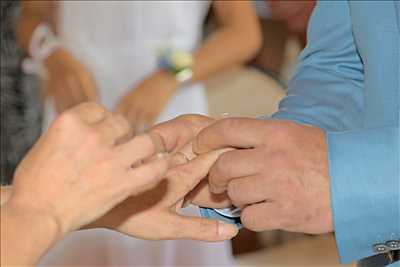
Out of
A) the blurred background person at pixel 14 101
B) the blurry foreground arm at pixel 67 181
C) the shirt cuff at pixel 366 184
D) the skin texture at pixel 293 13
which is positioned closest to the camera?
the blurry foreground arm at pixel 67 181

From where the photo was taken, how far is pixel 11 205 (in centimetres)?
49

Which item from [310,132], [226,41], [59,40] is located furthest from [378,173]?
[59,40]

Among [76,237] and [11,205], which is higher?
[11,205]

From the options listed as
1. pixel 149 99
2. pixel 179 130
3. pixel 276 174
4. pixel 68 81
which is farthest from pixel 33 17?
pixel 276 174

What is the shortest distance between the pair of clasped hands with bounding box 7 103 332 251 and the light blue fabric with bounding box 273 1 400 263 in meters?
0.02

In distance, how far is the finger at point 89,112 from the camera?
50 centimetres

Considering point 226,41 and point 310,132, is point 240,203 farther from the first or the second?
point 226,41

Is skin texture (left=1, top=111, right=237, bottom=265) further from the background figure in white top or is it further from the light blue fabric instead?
the background figure in white top

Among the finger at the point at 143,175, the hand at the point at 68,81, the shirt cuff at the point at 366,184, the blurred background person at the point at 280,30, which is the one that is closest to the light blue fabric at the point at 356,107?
the shirt cuff at the point at 366,184

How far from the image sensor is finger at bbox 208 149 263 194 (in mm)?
610

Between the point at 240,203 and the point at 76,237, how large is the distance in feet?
1.82

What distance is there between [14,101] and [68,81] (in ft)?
0.30

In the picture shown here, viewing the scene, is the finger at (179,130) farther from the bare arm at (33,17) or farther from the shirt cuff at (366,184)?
the bare arm at (33,17)

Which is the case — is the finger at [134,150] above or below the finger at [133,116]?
above
